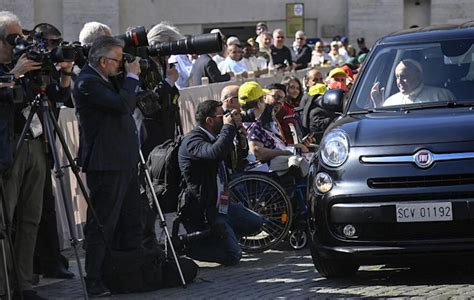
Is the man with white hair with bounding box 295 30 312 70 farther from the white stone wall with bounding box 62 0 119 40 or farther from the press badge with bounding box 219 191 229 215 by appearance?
the press badge with bounding box 219 191 229 215

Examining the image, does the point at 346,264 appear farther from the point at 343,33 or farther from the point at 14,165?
the point at 343,33

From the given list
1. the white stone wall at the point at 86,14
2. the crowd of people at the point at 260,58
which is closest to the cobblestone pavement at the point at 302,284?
the crowd of people at the point at 260,58

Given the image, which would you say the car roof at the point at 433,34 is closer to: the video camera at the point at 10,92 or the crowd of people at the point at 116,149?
the crowd of people at the point at 116,149

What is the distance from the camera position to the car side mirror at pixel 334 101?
10242mm

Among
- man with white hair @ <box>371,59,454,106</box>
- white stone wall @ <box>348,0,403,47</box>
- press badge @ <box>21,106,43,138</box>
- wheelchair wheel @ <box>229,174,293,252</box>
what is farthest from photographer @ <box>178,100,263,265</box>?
white stone wall @ <box>348,0,403,47</box>

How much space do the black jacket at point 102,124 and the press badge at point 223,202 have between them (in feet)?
5.22

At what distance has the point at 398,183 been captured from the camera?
29.5 feet

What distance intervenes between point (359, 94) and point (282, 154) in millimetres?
1961

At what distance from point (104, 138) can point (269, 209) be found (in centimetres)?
278

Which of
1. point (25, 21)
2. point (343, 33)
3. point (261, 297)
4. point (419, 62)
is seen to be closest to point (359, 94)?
point (419, 62)

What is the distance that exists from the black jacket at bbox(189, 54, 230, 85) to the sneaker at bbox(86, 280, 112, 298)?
7978 millimetres

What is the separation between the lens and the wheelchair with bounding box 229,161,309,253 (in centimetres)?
1145

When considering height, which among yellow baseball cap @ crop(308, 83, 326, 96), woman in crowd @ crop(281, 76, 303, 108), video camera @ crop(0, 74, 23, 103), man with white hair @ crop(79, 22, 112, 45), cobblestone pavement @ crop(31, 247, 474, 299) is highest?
man with white hair @ crop(79, 22, 112, 45)

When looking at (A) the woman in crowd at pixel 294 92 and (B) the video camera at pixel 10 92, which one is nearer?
(B) the video camera at pixel 10 92
